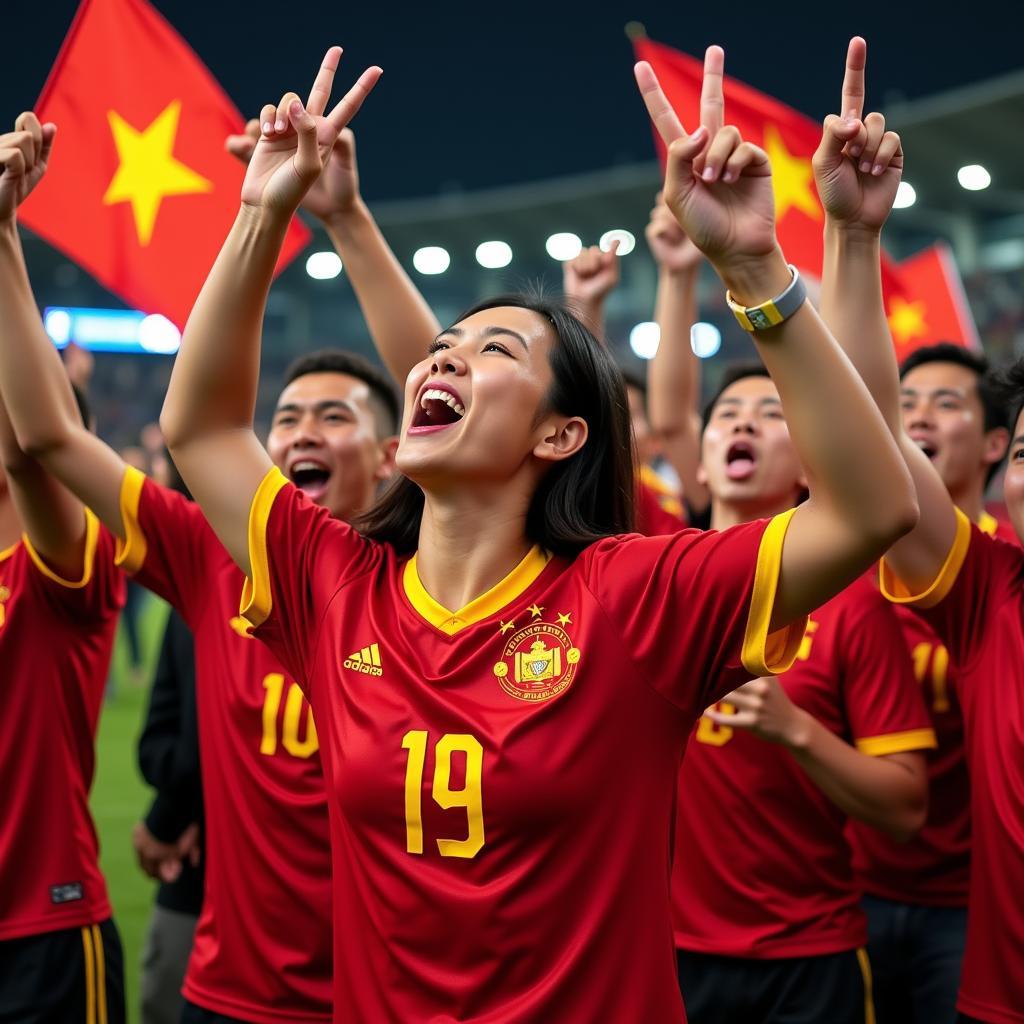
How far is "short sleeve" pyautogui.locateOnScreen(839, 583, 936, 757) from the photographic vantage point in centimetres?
305

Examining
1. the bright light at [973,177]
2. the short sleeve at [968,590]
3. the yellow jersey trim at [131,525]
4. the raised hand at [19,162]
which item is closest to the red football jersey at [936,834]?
the short sleeve at [968,590]

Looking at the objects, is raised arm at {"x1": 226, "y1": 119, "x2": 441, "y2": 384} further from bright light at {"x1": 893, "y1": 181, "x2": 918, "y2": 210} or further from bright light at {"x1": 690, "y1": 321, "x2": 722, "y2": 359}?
bright light at {"x1": 690, "y1": 321, "x2": 722, "y2": 359}

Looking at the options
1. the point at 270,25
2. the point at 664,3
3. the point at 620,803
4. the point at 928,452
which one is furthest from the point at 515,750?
the point at 270,25

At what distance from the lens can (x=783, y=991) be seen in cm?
304

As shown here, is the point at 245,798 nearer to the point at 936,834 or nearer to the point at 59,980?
the point at 59,980

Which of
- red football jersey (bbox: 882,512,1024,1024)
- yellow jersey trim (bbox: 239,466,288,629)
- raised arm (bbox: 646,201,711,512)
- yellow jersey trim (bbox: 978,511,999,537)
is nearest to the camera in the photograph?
yellow jersey trim (bbox: 239,466,288,629)

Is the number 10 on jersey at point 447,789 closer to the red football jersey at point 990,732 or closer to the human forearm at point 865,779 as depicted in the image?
the human forearm at point 865,779

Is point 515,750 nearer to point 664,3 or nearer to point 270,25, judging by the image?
point 664,3

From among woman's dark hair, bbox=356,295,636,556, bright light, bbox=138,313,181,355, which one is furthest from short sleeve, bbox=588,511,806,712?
bright light, bbox=138,313,181,355

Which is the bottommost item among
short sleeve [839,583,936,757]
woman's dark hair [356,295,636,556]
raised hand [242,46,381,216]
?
short sleeve [839,583,936,757]

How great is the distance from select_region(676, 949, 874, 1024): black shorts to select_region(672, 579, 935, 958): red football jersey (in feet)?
0.15

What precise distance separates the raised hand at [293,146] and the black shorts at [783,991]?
6.95 ft

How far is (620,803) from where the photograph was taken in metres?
2.00

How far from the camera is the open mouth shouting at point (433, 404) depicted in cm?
223
